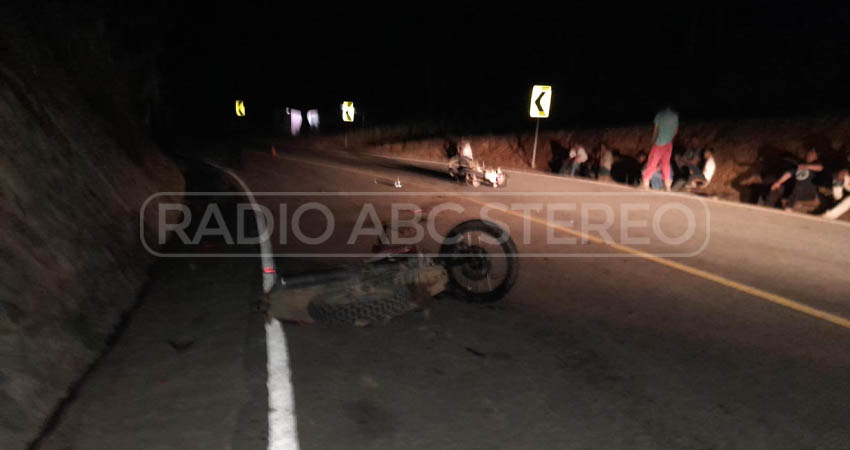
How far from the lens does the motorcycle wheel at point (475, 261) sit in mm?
5586

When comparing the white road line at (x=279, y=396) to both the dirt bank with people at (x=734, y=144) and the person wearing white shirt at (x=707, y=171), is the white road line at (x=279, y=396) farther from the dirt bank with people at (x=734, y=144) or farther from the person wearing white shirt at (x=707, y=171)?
the dirt bank with people at (x=734, y=144)

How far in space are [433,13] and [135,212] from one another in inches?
1618

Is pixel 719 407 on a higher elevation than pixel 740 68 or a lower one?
lower

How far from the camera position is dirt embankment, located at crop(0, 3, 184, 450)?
3785mm

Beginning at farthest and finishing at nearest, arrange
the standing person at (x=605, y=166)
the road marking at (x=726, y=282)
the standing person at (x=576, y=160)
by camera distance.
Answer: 1. the standing person at (x=576, y=160)
2. the standing person at (x=605, y=166)
3. the road marking at (x=726, y=282)

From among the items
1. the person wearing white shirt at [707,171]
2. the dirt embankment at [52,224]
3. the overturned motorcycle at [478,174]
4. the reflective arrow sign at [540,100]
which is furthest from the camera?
the reflective arrow sign at [540,100]

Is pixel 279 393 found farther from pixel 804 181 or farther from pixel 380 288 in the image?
pixel 804 181

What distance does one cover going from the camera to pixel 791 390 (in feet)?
12.7

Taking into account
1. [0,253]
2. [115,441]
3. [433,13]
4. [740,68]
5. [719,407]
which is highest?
[433,13]

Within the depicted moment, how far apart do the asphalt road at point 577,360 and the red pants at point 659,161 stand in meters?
6.09

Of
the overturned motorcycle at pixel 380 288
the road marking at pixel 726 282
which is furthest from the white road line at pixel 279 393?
the road marking at pixel 726 282

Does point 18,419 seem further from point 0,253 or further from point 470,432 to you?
point 470,432

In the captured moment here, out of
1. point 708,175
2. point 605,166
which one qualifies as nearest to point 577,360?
point 708,175

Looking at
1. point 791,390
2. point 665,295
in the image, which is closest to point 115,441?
point 791,390
